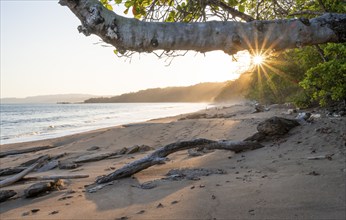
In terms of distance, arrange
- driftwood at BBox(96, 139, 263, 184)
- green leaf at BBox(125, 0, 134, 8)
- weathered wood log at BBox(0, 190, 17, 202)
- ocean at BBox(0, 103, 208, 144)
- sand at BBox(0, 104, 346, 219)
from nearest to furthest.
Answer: green leaf at BBox(125, 0, 134, 8) < sand at BBox(0, 104, 346, 219) < weathered wood log at BBox(0, 190, 17, 202) < driftwood at BBox(96, 139, 263, 184) < ocean at BBox(0, 103, 208, 144)

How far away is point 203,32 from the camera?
8.77ft

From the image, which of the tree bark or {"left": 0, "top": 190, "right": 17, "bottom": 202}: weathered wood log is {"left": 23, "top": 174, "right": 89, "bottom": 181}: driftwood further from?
the tree bark

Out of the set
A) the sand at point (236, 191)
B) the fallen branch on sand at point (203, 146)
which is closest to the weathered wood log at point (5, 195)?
the sand at point (236, 191)

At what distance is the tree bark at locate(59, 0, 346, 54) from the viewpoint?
249cm

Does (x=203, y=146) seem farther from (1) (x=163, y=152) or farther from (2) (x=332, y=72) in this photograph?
(2) (x=332, y=72)

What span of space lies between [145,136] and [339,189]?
1311cm

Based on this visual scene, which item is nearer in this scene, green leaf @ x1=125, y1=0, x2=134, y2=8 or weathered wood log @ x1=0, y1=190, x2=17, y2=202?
green leaf @ x1=125, y1=0, x2=134, y2=8

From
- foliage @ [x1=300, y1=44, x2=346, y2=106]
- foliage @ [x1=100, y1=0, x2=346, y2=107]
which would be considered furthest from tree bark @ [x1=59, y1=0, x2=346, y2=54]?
foliage @ [x1=300, y1=44, x2=346, y2=106]

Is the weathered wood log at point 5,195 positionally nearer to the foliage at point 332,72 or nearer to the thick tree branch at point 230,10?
the thick tree branch at point 230,10

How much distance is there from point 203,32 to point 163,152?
5.36 m

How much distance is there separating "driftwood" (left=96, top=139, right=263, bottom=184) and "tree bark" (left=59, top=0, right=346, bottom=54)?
4.74 m

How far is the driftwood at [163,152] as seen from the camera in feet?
22.7

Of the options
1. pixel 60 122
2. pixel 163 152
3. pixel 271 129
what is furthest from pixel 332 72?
pixel 60 122

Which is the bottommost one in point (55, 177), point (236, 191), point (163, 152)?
point (55, 177)
